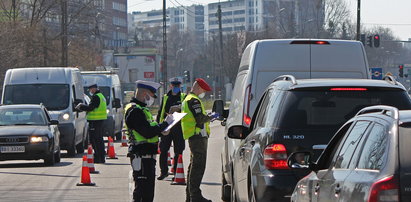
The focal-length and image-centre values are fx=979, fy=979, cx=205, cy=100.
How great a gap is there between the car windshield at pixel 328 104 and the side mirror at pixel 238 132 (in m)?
1.81

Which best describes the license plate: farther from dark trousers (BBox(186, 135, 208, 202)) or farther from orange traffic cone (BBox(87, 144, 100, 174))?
dark trousers (BBox(186, 135, 208, 202))

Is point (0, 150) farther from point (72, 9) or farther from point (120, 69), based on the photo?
point (120, 69)

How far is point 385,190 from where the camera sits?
203 inches

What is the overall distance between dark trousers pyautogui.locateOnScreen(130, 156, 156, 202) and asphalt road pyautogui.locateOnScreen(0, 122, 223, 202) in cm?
324

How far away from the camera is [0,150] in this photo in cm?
2156

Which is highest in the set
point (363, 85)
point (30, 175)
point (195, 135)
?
point (363, 85)

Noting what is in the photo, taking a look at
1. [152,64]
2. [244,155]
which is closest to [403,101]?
[244,155]

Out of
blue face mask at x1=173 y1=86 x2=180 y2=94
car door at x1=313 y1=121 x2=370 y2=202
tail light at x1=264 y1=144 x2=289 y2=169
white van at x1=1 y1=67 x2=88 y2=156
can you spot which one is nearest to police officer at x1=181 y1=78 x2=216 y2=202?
Answer: blue face mask at x1=173 y1=86 x2=180 y2=94

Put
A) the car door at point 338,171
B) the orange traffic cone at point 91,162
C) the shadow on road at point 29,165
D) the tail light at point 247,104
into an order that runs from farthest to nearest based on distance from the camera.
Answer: the shadow on road at point 29,165
the orange traffic cone at point 91,162
the tail light at point 247,104
the car door at point 338,171

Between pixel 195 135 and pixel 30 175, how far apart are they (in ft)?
21.7

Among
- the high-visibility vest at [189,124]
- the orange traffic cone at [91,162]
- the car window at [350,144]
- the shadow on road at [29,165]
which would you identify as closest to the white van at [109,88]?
the shadow on road at [29,165]

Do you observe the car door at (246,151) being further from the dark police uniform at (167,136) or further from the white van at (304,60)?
the dark police uniform at (167,136)

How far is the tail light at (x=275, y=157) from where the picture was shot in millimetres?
8727

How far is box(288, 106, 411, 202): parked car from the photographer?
519 cm
